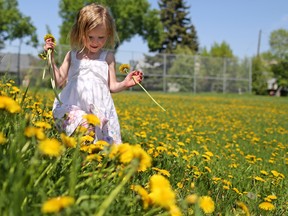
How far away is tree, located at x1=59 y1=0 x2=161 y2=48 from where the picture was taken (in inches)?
1704

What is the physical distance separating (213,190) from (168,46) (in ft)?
194

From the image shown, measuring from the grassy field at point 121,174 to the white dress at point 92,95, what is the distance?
0.22 m

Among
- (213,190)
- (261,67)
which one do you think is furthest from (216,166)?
(261,67)

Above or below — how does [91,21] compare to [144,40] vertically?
below

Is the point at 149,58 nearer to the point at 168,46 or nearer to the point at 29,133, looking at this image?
the point at 29,133

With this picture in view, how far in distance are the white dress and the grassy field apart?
222 millimetres

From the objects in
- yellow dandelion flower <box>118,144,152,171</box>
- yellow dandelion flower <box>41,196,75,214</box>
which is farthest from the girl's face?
yellow dandelion flower <box>41,196,75,214</box>

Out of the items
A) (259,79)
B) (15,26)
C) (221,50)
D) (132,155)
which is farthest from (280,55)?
(132,155)

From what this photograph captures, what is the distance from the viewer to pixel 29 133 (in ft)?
3.97

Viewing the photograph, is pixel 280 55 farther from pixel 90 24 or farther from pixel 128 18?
pixel 90 24

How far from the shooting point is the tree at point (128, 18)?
4328 centimetres

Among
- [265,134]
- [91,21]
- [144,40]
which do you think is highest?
[144,40]

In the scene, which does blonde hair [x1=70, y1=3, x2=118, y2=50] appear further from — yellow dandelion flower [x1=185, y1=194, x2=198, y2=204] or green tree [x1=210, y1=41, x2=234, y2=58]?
green tree [x1=210, y1=41, x2=234, y2=58]

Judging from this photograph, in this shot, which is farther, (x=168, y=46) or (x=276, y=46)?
(x=168, y=46)
